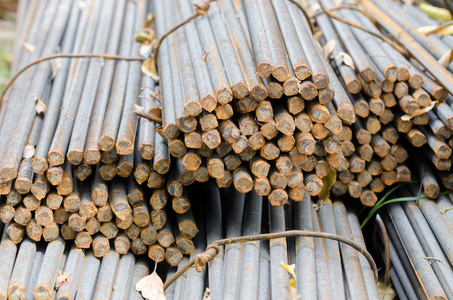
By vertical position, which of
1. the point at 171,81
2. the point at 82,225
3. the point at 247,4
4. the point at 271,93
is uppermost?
the point at 247,4

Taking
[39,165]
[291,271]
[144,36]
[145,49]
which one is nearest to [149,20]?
[144,36]

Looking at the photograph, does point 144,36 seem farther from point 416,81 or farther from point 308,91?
point 416,81

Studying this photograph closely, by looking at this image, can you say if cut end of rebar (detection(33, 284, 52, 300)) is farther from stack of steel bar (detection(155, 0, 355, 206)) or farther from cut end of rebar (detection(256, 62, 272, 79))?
cut end of rebar (detection(256, 62, 272, 79))

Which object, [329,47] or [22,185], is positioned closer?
[22,185]

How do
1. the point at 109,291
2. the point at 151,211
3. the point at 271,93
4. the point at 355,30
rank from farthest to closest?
1. the point at 355,30
2. the point at 151,211
3. the point at 109,291
4. the point at 271,93

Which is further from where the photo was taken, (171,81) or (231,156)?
(171,81)

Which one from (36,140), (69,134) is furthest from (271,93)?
(36,140)

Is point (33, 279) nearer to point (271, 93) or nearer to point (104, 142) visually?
point (104, 142)

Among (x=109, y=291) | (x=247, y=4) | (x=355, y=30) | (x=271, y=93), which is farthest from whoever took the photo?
(x=355, y=30)
